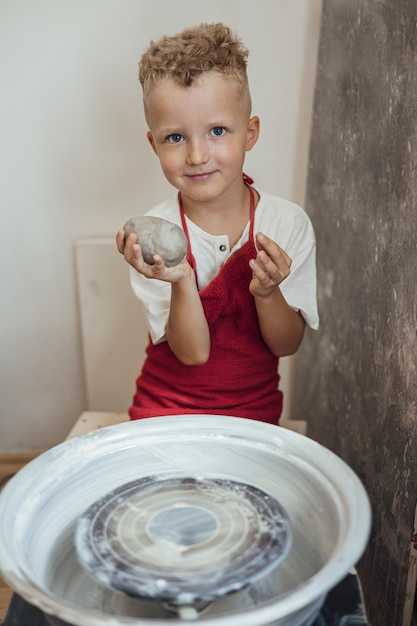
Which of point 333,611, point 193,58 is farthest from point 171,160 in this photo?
point 333,611

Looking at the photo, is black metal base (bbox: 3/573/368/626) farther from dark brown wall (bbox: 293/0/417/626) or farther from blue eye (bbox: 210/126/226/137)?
blue eye (bbox: 210/126/226/137)

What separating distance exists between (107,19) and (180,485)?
1063mm

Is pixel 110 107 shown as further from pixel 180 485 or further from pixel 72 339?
pixel 180 485

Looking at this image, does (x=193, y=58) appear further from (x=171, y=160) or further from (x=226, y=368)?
(x=226, y=368)

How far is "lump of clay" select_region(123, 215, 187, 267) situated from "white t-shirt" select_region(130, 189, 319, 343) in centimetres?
23

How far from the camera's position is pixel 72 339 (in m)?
1.75

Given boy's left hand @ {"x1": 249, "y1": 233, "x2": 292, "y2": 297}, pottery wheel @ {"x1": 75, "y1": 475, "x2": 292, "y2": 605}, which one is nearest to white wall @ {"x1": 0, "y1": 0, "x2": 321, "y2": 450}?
boy's left hand @ {"x1": 249, "y1": 233, "x2": 292, "y2": 297}

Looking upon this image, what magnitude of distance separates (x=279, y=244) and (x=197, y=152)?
0.77 feet

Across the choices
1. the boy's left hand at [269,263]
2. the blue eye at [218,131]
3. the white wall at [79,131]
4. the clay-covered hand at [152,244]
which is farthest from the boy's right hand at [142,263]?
the white wall at [79,131]

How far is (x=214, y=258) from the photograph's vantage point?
46.4 inches

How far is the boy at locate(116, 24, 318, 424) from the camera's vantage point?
1.03 m

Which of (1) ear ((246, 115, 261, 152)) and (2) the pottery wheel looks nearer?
(2) the pottery wheel

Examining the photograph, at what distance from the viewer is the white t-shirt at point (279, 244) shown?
118 cm

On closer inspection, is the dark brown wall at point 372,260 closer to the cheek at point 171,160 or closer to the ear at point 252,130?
the ear at point 252,130
